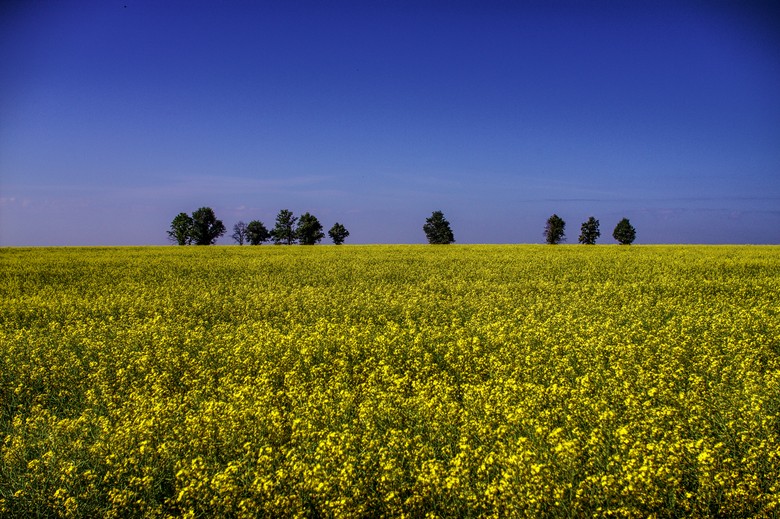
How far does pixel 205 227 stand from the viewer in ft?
252

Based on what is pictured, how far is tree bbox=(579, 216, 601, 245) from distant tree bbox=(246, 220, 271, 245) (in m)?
54.8

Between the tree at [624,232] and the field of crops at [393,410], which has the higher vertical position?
the tree at [624,232]

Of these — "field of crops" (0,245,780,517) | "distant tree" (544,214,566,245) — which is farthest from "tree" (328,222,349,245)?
"field of crops" (0,245,780,517)

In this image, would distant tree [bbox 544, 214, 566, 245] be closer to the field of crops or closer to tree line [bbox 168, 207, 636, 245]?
tree line [bbox 168, 207, 636, 245]

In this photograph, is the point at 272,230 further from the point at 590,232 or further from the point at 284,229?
the point at 590,232

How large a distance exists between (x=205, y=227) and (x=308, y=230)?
17.8m

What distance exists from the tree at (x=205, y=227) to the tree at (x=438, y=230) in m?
35.5

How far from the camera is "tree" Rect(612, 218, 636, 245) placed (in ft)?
239

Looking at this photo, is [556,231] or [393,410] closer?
[393,410]

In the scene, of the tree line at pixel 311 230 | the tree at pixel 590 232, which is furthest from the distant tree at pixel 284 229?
the tree at pixel 590 232

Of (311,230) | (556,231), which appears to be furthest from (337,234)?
(556,231)

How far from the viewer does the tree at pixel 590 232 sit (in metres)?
74.7

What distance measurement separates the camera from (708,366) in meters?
6.72

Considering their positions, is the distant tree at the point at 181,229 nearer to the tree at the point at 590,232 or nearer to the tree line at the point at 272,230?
the tree line at the point at 272,230
